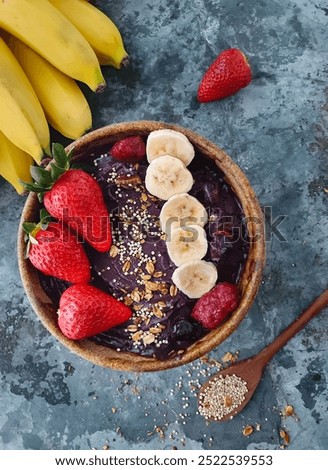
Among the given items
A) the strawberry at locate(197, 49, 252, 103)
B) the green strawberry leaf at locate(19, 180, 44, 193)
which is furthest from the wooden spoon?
the green strawberry leaf at locate(19, 180, 44, 193)

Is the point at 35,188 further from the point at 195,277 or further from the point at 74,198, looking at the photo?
the point at 195,277

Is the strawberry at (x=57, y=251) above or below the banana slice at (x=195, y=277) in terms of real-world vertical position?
above

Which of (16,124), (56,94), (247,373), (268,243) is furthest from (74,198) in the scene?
(247,373)

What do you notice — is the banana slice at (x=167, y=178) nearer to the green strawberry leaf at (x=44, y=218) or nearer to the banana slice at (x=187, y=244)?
the banana slice at (x=187, y=244)

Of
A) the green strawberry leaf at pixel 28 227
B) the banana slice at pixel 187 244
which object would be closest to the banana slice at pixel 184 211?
the banana slice at pixel 187 244

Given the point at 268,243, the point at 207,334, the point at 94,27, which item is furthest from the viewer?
the point at 268,243
